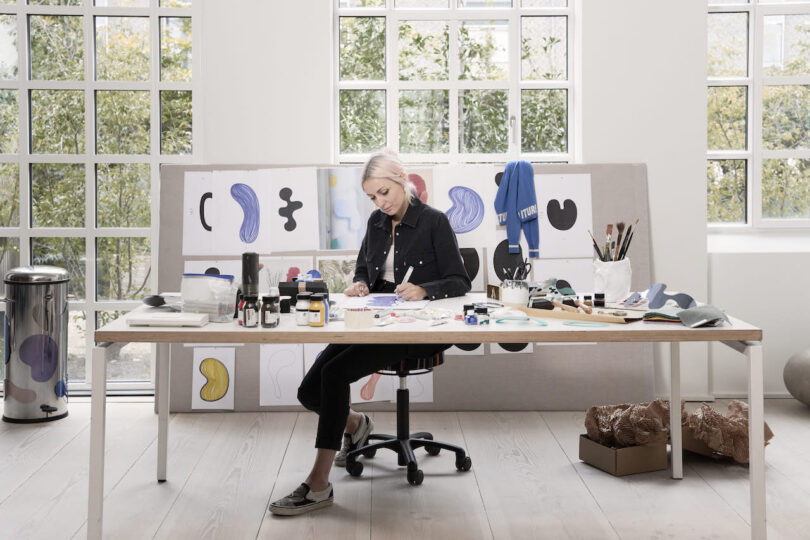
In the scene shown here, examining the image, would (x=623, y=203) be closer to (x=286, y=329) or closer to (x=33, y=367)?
(x=286, y=329)

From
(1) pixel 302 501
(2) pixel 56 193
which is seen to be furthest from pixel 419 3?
(1) pixel 302 501

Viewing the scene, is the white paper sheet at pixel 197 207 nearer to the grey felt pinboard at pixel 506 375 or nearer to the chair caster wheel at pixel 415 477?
the grey felt pinboard at pixel 506 375

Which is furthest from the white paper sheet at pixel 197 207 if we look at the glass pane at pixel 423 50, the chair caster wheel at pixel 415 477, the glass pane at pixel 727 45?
the glass pane at pixel 727 45

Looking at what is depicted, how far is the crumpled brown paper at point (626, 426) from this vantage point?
3.42 m

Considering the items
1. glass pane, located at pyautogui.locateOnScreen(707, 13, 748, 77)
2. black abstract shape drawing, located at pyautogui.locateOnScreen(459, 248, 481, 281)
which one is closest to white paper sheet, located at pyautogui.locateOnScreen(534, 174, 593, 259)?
black abstract shape drawing, located at pyautogui.locateOnScreen(459, 248, 481, 281)

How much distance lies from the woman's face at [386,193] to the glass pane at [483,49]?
162cm

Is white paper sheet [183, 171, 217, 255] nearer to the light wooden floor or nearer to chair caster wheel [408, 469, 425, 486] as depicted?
the light wooden floor

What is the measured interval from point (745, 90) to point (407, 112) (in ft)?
7.02

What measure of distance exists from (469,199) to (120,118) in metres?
2.20

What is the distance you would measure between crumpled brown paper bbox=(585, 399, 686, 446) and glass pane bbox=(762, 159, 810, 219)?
6.95 ft

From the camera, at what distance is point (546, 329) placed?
2523 millimetres

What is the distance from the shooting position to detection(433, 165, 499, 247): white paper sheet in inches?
182

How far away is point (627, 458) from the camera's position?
3377 millimetres

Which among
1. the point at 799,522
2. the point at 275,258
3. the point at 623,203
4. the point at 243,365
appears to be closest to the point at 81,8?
the point at 275,258
